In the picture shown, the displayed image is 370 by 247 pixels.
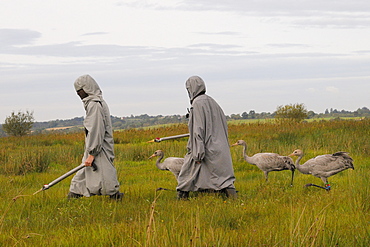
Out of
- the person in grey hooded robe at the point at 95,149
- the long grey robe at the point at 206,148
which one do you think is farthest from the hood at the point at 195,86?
the person in grey hooded robe at the point at 95,149

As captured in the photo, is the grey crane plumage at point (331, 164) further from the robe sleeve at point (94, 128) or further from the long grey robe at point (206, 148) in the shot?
the robe sleeve at point (94, 128)

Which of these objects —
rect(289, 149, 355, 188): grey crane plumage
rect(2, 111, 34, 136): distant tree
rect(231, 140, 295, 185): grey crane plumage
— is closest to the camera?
rect(289, 149, 355, 188): grey crane plumage

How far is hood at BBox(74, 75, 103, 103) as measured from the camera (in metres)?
9.06

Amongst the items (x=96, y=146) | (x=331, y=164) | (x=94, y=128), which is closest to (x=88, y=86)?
(x=94, y=128)

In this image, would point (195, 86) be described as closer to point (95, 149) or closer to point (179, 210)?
point (95, 149)

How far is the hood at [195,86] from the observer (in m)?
9.39

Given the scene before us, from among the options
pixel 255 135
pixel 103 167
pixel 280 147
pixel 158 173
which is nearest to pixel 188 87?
pixel 103 167

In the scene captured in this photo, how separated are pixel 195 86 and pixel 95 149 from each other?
2.36m

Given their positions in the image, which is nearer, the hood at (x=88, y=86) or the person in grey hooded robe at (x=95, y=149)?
the person in grey hooded robe at (x=95, y=149)

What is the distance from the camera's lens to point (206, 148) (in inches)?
365

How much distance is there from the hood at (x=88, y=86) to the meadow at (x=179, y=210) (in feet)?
6.68

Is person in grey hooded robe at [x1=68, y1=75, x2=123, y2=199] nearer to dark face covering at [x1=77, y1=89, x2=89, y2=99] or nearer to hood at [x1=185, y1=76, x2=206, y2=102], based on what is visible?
dark face covering at [x1=77, y1=89, x2=89, y2=99]

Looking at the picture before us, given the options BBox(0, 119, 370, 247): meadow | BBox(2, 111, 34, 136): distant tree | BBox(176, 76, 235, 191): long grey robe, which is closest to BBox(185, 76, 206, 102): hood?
BBox(176, 76, 235, 191): long grey robe

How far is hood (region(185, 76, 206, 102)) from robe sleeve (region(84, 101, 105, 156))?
186 centimetres
